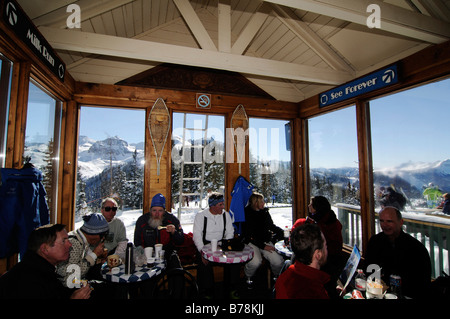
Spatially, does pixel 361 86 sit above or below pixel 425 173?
above

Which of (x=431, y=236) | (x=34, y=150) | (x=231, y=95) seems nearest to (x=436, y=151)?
(x=431, y=236)

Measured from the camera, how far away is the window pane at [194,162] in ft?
13.8

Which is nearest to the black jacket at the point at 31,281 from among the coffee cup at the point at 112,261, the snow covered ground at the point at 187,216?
the coffee cup at the point at 112,261

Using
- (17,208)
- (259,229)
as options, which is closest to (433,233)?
(259,229)

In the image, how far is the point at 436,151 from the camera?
277cm

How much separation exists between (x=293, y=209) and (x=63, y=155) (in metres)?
4.22

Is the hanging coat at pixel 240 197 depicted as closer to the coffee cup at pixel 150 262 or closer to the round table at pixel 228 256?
Result: the round table at pixel 228 256

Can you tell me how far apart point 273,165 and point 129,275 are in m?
3.36

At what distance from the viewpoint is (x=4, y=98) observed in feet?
7.13

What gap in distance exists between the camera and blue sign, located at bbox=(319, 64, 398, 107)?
309cm

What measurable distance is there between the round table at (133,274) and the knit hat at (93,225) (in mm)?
369

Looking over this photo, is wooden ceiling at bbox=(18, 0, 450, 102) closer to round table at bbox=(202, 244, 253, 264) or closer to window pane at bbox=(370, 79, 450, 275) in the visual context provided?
window pane at bbox=(370, 79, 450, 275)

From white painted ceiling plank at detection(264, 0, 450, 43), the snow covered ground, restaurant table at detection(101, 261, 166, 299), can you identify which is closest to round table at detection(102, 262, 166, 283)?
restaurant table at detection(101, 261, 166, 299)

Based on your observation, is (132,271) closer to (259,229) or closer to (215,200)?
(215,200)
